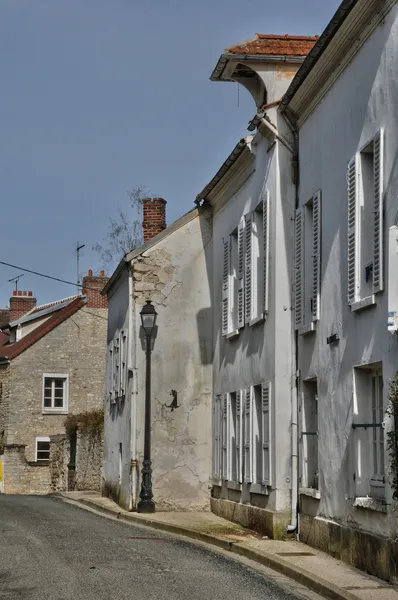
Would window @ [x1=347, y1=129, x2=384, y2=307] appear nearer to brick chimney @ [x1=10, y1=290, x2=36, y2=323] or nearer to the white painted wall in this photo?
the white painted wall

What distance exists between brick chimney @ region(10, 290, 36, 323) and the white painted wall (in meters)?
36.6

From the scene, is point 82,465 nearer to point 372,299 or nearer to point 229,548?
point 229,548

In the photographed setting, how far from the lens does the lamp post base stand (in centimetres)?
1975

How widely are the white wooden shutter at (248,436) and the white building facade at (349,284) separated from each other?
218cm

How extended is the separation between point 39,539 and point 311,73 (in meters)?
7.28

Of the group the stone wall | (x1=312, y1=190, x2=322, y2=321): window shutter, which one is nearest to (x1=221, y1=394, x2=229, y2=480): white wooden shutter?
(x1=312, y1=190, x2=322, y2=321): window shutter

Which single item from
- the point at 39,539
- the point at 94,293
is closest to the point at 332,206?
the point at 39,539

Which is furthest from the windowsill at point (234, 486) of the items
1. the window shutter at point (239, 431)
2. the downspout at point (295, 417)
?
the downspout at point (295, 417)

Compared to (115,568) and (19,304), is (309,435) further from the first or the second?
(19,304)

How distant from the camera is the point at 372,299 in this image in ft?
35.6

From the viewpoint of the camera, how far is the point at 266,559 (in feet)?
39.7

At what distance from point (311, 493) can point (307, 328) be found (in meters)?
2.16

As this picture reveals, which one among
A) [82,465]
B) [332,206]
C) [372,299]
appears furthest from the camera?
[82,465]

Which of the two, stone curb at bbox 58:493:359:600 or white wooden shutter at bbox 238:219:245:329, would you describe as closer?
stone curb at bbox 58:493:359:600
